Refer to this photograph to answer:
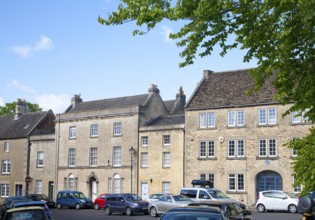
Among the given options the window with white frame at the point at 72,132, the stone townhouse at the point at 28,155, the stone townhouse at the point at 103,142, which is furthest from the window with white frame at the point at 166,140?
the stone townhouse at the point at 28,155

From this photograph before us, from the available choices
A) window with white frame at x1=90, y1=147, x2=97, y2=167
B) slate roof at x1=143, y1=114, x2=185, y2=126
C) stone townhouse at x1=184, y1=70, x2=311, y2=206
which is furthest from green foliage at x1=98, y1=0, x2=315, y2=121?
window with white frame at x1=90, y1=147, x2=97, y2=167

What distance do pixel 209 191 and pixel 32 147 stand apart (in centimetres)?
3179

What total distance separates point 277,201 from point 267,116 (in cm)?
860

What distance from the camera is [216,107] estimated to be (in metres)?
45.5

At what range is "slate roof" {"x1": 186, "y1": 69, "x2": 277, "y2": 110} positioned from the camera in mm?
43875

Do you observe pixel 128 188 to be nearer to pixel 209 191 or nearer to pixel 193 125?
pixel 193 125

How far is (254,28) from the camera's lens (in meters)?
12.4

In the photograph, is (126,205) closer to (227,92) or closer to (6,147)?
(227,92)

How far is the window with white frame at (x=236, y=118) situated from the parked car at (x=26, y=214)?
3019cm

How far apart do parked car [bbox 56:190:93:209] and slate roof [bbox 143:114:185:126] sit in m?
10.0

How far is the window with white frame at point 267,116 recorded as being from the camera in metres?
42.5

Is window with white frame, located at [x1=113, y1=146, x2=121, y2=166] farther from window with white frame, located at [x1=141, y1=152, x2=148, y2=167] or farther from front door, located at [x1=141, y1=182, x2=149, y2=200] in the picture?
front door, located at [x1=141, y1=182, x2=149, y2=200]

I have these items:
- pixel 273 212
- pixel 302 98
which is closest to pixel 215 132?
pixel 273 212

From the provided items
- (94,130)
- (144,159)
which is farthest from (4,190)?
(144,159)
